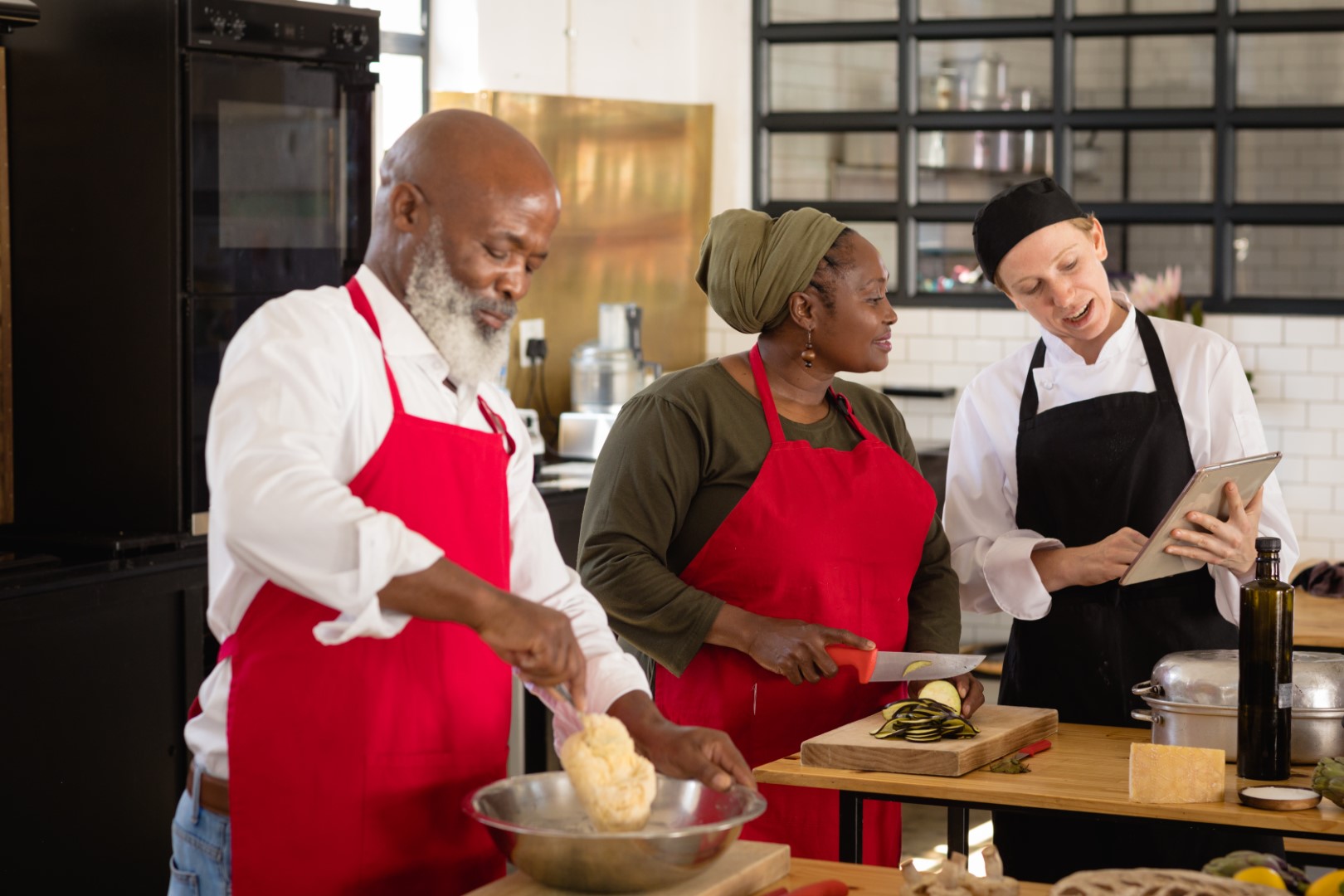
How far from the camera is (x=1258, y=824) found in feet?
7.04

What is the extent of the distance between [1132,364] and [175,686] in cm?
233

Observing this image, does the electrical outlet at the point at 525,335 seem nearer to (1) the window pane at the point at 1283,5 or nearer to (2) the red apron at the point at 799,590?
(1) the window pane at the point at 1283,5

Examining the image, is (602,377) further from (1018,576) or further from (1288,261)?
(1018,576)

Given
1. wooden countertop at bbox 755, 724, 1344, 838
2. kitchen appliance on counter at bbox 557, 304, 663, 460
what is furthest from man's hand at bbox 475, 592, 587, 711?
kitchen appliance on counter at bbox 557, 304, 663, 460

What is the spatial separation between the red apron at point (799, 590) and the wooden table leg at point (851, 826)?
175 millimetres

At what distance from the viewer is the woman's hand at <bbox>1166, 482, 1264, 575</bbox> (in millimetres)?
2631

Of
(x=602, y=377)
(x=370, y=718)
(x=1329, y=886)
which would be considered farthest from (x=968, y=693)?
(x=602, y=377)

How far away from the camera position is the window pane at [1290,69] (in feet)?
21.8

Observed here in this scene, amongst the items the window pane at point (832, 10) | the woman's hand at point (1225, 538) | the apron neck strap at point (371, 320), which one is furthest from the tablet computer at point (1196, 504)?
the window pane at point (832, 10)

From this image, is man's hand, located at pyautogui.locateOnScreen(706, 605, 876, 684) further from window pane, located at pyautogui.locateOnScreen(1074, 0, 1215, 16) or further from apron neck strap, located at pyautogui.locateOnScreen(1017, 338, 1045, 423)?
window pane, located at pyautogui.locateOnScreen(1074, 0, 1215, 16)

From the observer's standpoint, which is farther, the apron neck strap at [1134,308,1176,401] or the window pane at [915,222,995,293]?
the window pane at [915,222,995,293]

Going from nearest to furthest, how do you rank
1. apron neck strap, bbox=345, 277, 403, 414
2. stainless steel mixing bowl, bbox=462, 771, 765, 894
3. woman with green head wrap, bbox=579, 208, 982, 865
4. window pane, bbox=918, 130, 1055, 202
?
stainless steel mixing bowl, bbox=462, 771, 765, 894 < apron neck strap, bbox=345, 277, 403, 414 < woman with green head wrap, bbox=579, 208, 982, 865 < window pane, bbox=918, 130, 1055, 202

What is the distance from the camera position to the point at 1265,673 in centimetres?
229

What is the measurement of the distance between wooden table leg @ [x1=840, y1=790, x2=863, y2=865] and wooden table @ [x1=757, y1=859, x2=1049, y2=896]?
17.6 inches
